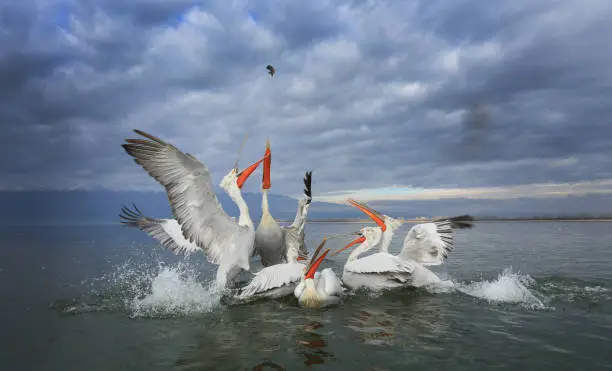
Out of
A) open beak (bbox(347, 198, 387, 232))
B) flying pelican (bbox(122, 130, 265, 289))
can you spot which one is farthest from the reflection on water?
open beak (bbox(347, 198, 387, 232))

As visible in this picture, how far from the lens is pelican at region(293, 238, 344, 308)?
23.0 ft

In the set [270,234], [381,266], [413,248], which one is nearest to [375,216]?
[413,248]

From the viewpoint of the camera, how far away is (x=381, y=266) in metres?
7.87

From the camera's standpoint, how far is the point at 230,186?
8.14 m

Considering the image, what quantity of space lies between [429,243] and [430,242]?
32 mm

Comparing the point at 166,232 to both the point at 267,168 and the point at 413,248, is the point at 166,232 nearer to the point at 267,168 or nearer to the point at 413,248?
the point at 267,168

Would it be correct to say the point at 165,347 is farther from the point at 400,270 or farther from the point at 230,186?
the point at 400,270

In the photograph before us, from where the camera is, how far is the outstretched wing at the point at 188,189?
6.62 m

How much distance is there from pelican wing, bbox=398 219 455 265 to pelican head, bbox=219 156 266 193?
11.4 feet

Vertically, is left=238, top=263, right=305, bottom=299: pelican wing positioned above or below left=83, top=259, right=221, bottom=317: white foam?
above

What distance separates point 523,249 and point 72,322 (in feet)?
53.0

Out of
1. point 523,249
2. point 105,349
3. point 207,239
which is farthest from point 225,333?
point 523,249

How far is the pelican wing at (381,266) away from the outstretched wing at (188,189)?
2.27 m

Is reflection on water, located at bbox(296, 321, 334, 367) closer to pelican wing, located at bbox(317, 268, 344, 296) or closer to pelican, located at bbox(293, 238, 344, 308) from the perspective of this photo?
pelican, located at bbox(293, 238, 344, 308)
